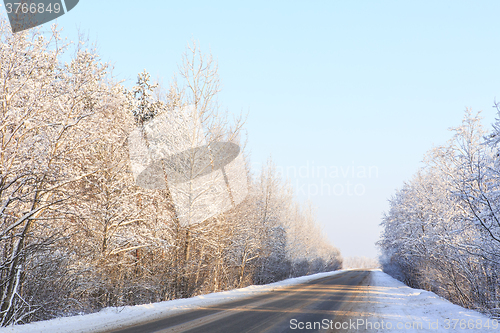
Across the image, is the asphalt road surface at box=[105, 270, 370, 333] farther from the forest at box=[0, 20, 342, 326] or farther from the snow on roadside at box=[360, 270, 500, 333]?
the forest at box=[0, 20, 342, 326]

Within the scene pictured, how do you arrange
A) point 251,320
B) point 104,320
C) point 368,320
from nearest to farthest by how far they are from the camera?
point 104,320 < point 251,320 < point 368,320

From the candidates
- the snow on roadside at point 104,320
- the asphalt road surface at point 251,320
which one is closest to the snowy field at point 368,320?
the snow on roadside at point 104,320

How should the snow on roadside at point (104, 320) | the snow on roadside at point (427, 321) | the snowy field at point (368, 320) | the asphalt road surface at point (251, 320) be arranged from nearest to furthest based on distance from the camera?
the snow on roadside at point (104, 320) < the snowy field at point (368, 320) < the asphalt road surface at point (251, 320) < the snow on roadside at point (427, 321)

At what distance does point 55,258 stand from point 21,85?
4.52 metres

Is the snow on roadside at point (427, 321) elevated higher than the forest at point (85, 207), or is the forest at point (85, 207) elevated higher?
the forest at point (85, 207)

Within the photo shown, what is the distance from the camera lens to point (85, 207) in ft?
31.1

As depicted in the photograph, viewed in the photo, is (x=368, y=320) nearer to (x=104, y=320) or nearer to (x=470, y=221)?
(x=470, y=221)

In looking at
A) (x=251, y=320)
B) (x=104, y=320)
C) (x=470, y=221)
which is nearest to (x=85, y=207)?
(x=104, y=320)

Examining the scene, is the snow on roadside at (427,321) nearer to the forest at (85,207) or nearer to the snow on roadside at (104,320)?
the forest at (85,207)

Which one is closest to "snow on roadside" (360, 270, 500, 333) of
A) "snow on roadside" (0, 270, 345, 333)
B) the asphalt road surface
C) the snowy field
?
the snowy field

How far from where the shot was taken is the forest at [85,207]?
25.0 feet

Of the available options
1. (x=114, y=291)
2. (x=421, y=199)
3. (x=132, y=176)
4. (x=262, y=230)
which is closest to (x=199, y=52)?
(x=132, y=176)

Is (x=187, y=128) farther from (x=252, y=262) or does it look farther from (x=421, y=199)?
(x=421, y=199)

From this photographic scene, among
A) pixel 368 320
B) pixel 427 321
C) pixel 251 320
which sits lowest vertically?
pixel 427 321
